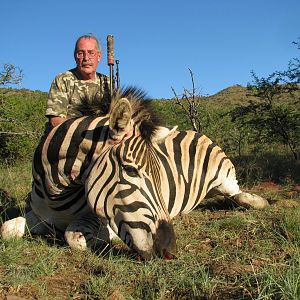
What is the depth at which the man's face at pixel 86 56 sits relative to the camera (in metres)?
4.52

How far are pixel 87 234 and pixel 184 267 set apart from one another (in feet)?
3.27

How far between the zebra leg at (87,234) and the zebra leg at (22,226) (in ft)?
1.38

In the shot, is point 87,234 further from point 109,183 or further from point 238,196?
point 238,196

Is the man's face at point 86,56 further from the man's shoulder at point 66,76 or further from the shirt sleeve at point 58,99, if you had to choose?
the shirt sleeve at point 58,99

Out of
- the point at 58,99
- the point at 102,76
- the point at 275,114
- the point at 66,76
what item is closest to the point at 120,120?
the point at 58,99

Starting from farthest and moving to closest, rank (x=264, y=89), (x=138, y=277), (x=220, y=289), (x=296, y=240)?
(x=264, y=89), (x=296, y=240), (x=138, y=277), (x=220, y=289)

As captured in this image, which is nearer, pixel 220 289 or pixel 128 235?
pixel 220 289

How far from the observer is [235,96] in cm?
3644

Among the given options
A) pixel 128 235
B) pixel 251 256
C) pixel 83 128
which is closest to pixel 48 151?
pixel 83 128

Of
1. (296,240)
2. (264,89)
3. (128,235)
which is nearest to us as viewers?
(128,235)

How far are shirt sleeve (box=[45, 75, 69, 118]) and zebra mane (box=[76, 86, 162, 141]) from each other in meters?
0.55

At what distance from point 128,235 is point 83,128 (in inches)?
39.4

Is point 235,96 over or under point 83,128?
over

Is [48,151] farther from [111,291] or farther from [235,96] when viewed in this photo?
[235,96]
